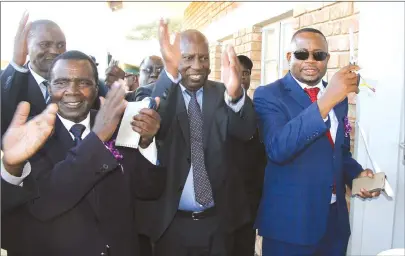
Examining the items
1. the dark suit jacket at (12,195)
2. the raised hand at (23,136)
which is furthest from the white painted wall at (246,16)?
the dark suit jacket at (12,195)

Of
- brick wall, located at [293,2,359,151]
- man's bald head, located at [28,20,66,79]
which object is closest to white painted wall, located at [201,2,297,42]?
brick wall, located at [293,2,359,151]

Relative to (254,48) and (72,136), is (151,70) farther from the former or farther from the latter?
(72,136)

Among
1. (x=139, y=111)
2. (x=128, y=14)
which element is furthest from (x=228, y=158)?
(x=128, y=14)

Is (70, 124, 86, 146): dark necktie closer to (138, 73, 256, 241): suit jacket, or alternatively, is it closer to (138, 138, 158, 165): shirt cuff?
(138, 138, 158, 165): shirt cuff

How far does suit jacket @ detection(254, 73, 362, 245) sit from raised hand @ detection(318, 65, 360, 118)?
0.11 meters

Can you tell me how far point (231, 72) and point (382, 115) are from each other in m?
1.00

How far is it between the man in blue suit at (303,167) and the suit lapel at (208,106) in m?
0.32

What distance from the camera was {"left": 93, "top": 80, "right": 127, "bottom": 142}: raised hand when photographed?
164 centimetres

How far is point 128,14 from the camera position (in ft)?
33.9

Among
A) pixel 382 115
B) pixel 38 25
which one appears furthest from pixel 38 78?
pixel 382 115

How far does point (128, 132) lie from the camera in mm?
1792

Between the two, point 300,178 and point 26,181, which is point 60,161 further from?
point 300,178

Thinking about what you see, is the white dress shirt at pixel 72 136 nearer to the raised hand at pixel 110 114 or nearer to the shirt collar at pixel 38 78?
the raised hand at pixel 110 114

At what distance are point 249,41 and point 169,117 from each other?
2.85 m
